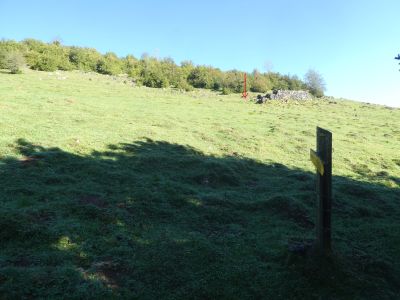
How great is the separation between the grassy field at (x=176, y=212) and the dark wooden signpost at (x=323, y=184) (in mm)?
427

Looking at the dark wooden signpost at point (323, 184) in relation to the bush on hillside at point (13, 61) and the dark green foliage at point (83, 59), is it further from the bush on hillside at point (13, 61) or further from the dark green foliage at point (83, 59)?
the dark green foliage at point (83, 59)

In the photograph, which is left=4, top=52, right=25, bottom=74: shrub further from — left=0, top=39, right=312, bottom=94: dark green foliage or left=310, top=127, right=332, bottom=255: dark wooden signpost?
left=310, top=127, right=332, bottom=255: dark wooden signpost

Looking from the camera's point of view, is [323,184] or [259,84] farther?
[259,84]

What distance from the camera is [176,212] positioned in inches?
367

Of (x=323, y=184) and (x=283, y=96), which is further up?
(x=283, y=96)

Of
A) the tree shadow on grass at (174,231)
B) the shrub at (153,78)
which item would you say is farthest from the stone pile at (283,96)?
the tree shadow on grass at (174,231)

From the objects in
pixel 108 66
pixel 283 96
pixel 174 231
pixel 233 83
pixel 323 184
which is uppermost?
pixel 108 66

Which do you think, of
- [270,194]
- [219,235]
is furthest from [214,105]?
[219,235]

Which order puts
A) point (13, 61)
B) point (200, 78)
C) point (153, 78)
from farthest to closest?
1. point (200, 78)
2. point (153, 78)
3. point (13, 61)

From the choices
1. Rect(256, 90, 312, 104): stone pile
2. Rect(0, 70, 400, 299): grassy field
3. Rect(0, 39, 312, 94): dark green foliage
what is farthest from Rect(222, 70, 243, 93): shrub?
Rect(0, 70, 400, 299): grassy field

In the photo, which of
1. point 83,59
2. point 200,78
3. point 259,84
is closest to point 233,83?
point 259,84

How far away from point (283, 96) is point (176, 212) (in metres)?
35.5

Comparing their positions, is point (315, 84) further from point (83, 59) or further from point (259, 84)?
point (83, 59)

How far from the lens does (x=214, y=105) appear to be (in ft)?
109
